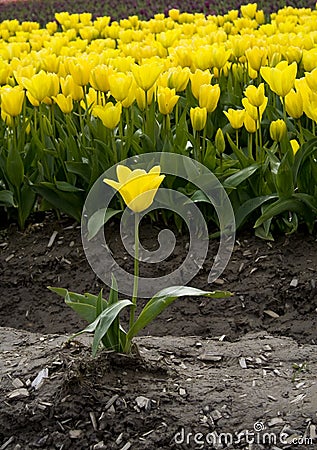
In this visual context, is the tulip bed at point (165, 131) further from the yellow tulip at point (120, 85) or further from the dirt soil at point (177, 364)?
the dirt soil at point (177, 364)

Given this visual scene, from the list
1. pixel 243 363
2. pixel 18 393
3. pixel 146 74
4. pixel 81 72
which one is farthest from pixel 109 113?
pixel 18 393

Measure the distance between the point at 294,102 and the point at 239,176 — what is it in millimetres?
427

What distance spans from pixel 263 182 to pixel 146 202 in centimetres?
169

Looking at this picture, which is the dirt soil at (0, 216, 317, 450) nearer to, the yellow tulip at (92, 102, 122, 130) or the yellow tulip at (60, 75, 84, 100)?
the yellow tulip at (92, 102, 122, 130)

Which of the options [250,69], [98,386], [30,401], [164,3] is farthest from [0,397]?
[164,3]

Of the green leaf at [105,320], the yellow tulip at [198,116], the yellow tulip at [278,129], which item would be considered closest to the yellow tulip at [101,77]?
the yellow tulip at [198,116]

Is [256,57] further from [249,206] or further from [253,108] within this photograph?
[249,206]

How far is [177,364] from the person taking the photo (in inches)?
106

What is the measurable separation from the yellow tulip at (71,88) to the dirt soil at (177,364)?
0.75 m

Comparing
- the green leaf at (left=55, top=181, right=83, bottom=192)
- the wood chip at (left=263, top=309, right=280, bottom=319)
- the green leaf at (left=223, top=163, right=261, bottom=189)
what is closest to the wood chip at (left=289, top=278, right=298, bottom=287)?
the wood chip at (left=263, top=309, right=280, bottom=319)

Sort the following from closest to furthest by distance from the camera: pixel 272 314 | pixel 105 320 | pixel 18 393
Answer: pixel 105 320 < pixel 18 393 < pixel 272 314

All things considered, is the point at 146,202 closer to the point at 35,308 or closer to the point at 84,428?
the point at 84,428

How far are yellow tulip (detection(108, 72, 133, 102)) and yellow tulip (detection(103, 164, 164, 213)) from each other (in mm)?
1415

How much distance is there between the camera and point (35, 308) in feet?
11.6
